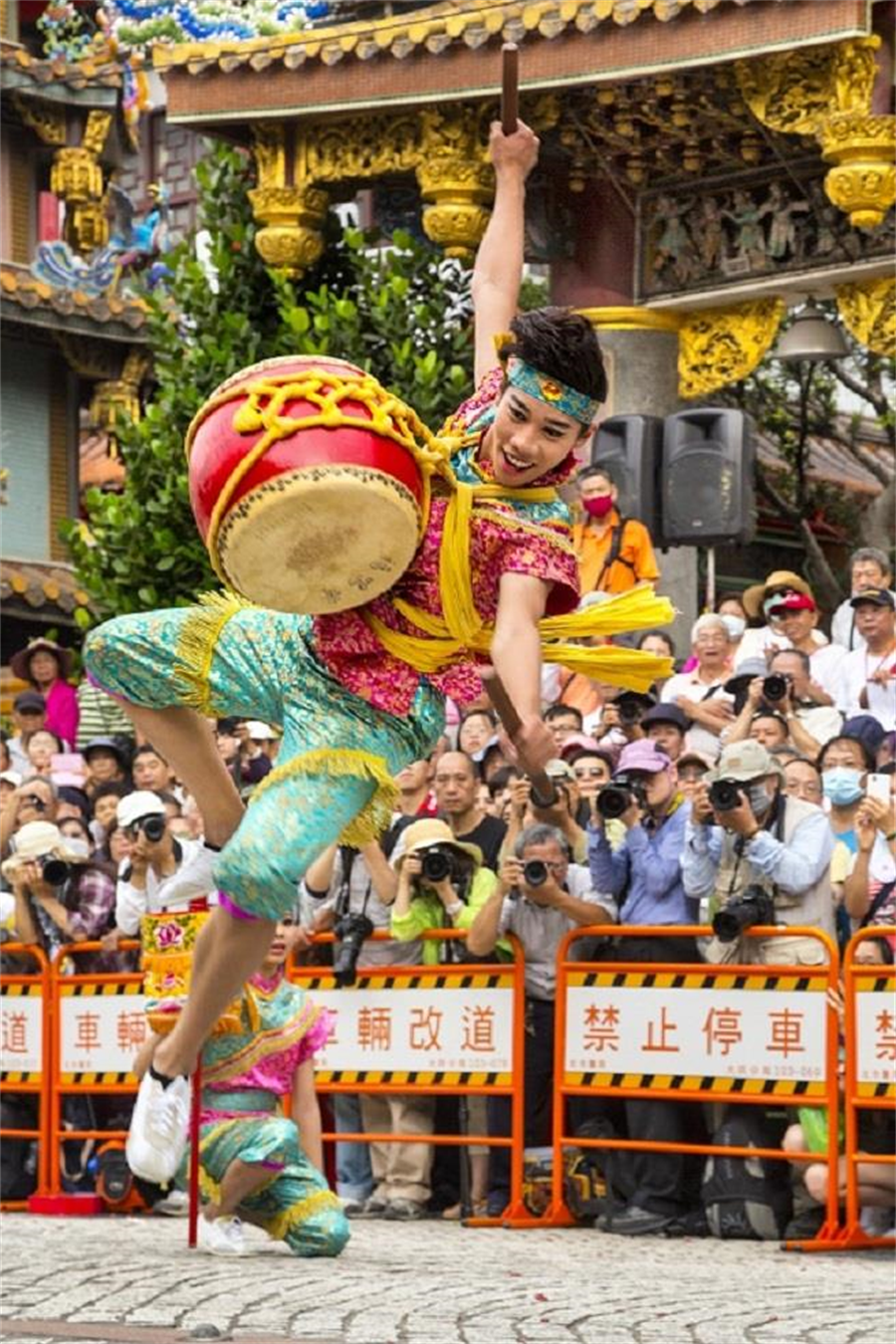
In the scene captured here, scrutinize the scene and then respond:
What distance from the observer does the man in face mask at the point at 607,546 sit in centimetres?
1559

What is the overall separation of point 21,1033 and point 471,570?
641cm

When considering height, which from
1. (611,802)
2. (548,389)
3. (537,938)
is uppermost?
(548,389)

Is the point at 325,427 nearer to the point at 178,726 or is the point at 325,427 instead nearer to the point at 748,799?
the point at 178,726

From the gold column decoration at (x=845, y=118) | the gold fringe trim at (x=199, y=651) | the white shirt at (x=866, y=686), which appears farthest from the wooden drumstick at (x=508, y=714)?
the gold column decoration at (x=845, y=118)

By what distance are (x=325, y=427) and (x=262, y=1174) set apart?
3.94 m

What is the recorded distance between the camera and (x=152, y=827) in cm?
1297

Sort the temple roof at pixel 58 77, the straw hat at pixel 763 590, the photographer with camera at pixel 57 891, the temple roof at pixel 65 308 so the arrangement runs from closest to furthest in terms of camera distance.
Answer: the photographer with camera at pixel 57 891
the straw hat at pixel 763 590
the temple roof at pixel 65 308
the temple roof at pixel 58 77

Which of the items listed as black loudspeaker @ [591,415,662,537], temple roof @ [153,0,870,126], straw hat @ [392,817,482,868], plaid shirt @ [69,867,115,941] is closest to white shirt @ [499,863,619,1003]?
straw hat @ [392,817,482,868]

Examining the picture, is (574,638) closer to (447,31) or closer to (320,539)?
(320,539)

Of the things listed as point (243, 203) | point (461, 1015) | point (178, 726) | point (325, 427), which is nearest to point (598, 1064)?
point (461, 1015)

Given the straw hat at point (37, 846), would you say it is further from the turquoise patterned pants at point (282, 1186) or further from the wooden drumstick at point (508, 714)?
the wooden drumstick at point (508, 714)

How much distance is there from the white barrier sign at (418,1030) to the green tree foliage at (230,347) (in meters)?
5.92

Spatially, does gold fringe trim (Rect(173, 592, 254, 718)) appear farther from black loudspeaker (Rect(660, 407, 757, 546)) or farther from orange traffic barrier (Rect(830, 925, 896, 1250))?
black loudspeaker (Rect(660, 407, 757, 546))

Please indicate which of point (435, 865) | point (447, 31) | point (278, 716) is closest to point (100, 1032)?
point (435, 865)
